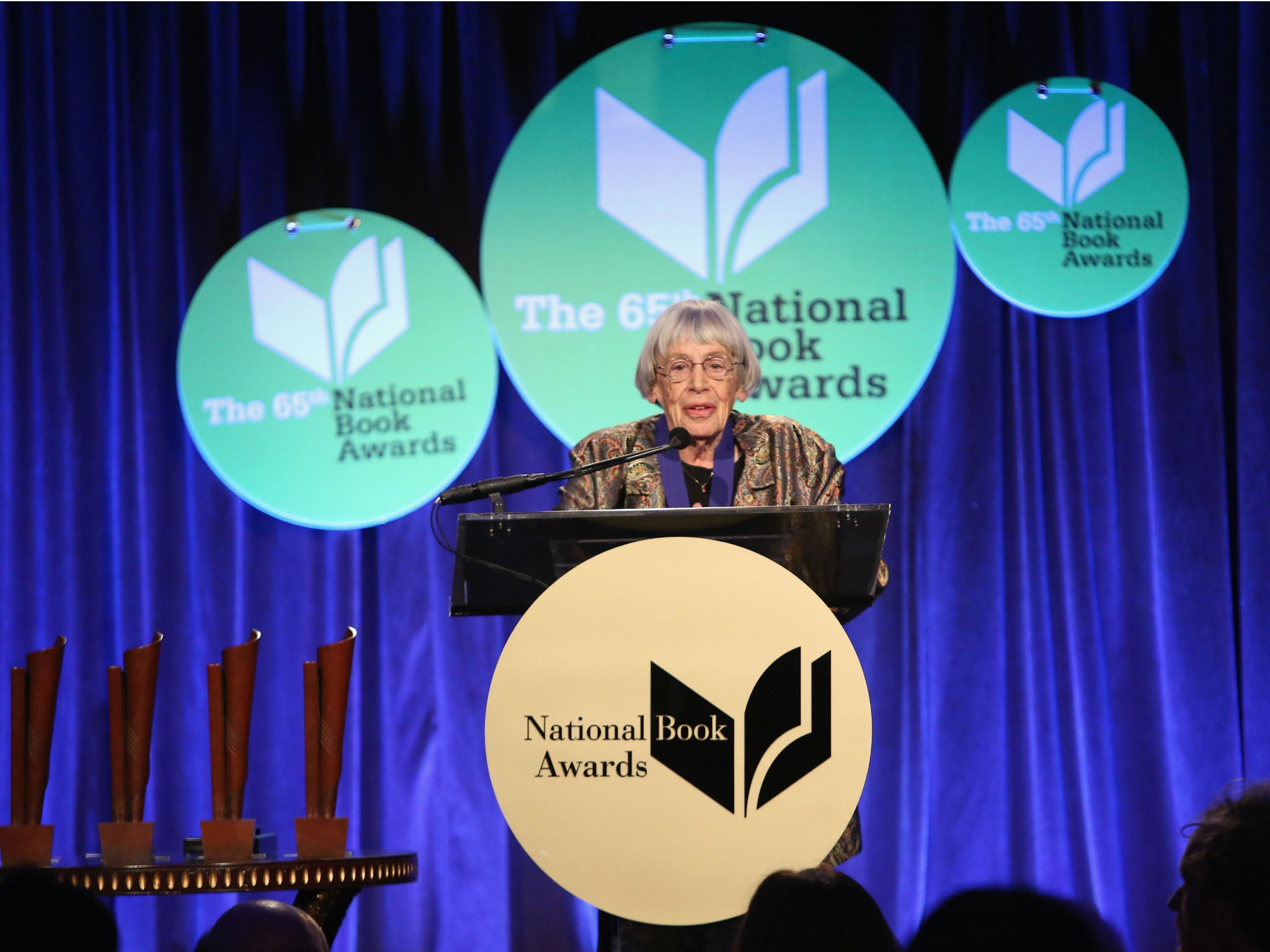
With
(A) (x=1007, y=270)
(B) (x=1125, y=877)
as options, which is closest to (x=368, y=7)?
(A) (x=1007, y=270)

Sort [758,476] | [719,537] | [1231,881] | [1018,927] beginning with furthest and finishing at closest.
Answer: [758,476], [719,537], [1231,881], [1018,927]

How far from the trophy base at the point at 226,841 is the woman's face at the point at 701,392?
1.13 metres

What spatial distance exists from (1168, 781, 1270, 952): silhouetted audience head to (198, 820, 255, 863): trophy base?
163 centimetres

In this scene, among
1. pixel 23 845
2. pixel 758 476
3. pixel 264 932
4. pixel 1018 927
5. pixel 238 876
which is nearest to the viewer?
pixel 1018 927

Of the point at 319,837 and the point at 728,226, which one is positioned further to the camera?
the point at 728,226

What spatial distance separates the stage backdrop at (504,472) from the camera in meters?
3.83

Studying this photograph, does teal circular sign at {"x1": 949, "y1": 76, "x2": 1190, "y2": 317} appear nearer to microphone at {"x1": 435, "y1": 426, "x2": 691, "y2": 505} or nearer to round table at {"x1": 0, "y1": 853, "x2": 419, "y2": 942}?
microphone at {"x1": 435, "y1": 426, "x2": 691, "y2": 505}

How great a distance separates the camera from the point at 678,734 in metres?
1.59

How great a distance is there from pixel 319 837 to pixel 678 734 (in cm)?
100

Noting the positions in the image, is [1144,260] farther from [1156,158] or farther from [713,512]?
[713,512]

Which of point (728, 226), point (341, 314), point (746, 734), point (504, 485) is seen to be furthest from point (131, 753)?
point (728, 226)

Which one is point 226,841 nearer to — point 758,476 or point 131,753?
point 131,753

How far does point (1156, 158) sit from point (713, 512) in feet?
9.47

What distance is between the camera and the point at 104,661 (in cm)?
398
